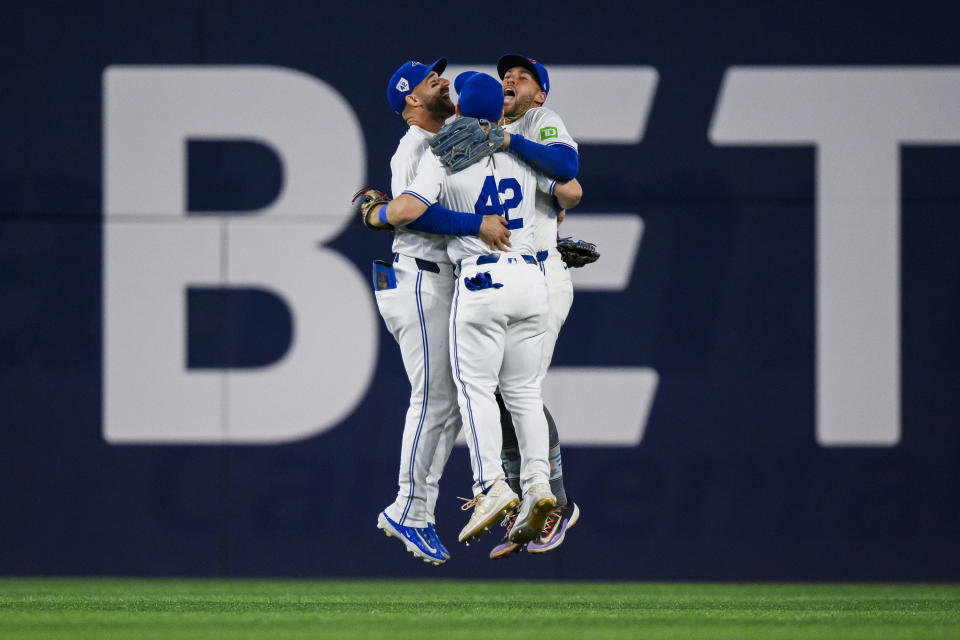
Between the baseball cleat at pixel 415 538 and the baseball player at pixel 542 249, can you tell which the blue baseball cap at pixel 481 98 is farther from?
the baseball cleat at pixel 415 538

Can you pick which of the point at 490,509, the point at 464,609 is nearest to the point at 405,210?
the point at 490,509

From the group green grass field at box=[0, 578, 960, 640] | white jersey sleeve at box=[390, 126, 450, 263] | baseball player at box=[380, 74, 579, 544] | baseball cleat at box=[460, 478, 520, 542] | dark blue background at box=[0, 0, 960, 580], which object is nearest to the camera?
green grass field at box=[0, 578, 960, 640]

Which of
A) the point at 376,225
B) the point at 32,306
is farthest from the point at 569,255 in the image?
the point at 32,306

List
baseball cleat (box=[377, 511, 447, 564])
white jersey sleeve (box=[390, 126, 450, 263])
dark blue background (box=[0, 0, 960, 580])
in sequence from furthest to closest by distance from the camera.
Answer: dark blue background (box=[0, 0, 960, 580])
baseball cleat (box=[377, 511, 447, 564])
white jersey sleeve (box=[390, 126, 450, 263])

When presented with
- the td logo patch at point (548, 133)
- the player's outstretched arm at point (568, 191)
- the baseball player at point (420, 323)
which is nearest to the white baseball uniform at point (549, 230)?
the td logo patch at point (548, 133)

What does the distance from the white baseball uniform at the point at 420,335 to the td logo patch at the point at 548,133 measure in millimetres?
421

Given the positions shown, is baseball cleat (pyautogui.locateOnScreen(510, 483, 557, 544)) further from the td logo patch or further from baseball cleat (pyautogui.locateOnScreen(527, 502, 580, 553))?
the td logo patch

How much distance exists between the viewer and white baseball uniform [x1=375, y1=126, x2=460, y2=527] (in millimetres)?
4738

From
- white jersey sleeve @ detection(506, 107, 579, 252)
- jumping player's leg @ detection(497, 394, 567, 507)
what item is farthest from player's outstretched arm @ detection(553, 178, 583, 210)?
jumping player's leg @ detection(497, 394, 567, 507)

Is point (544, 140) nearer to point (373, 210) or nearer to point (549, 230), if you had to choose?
point (549, 230)

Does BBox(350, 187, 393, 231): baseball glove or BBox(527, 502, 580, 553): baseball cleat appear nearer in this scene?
BBox(350, 187, 393, 231): baseball glove

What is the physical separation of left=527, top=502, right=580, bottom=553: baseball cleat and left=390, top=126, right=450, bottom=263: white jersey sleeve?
1012 millimetres

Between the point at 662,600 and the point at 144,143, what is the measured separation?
3.13 metres

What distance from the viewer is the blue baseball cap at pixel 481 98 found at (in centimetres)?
441
